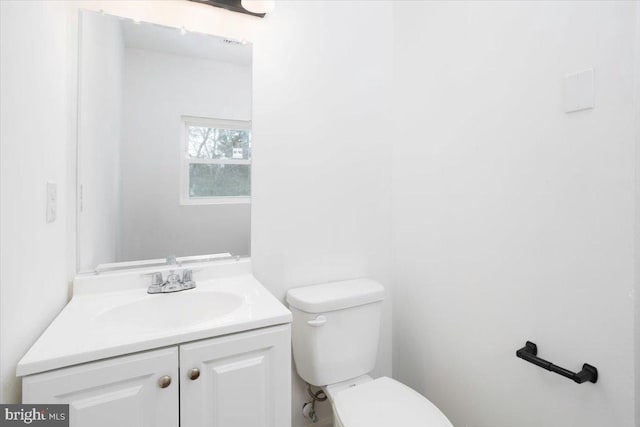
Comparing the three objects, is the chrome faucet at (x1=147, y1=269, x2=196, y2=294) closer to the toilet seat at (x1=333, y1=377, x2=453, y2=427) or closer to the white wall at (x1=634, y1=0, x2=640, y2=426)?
the toilet seat at (x1=333, y1=377, x2=453, y2=427)

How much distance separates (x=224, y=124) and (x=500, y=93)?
114cm

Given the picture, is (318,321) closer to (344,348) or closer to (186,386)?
(344,348)

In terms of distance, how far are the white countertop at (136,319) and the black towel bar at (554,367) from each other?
2.70 ft

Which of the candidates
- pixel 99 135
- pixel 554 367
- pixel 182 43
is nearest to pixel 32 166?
pixel 99 135

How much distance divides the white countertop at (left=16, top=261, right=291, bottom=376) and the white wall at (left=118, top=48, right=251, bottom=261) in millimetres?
156

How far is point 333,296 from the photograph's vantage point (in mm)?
1450

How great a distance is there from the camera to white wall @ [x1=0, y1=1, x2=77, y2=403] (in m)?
0.72

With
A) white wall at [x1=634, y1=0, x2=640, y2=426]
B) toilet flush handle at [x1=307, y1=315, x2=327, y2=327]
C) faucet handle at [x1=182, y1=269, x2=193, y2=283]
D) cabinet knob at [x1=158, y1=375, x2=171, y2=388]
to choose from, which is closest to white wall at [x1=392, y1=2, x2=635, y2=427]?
white wall at [x1=634, y1=0, x2=640, y2=426]

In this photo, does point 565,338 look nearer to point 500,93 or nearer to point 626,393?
point 626,393

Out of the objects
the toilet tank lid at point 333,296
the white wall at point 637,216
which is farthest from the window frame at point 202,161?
the white wall at point 637,216

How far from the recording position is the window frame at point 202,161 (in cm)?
142

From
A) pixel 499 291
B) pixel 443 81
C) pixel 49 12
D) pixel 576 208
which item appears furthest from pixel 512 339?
pixel 49 12

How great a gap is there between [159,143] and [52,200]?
0.48 m

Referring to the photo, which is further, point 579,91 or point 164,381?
point 579,91
